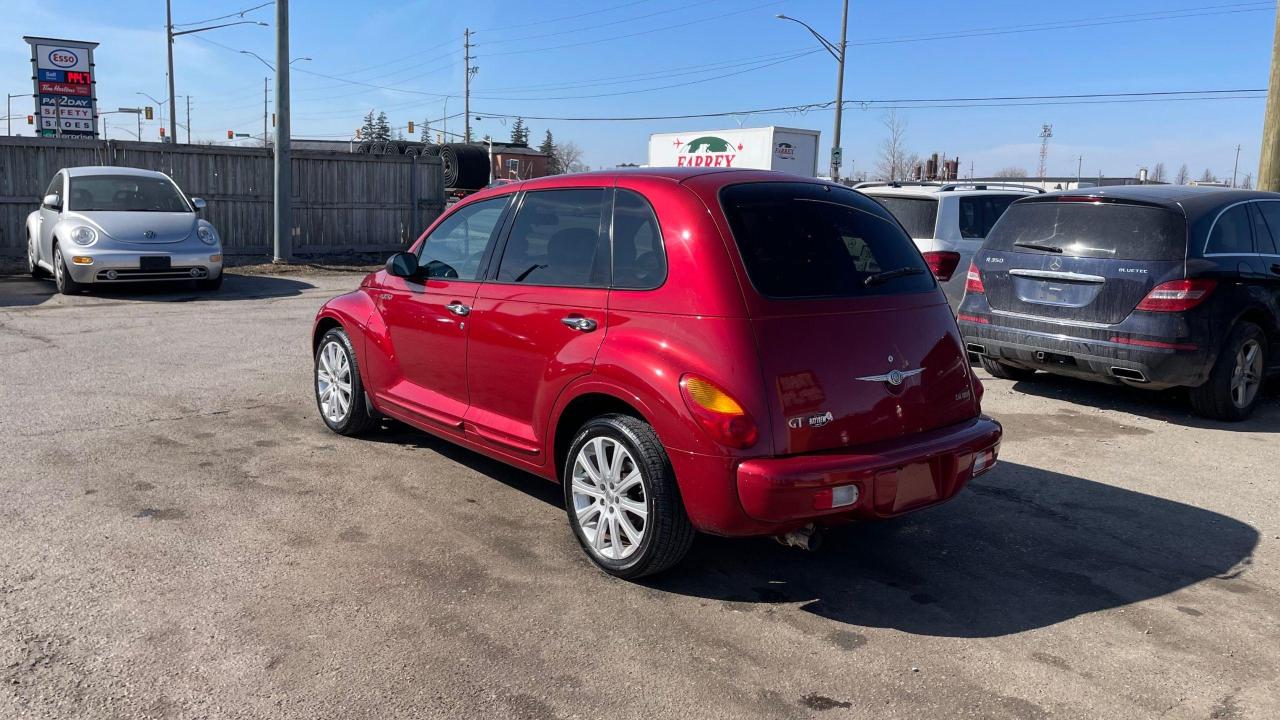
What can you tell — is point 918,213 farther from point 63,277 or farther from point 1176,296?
point 63,277

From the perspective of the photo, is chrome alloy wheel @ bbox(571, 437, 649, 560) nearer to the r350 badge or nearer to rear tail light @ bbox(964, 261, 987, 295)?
the r350 badge

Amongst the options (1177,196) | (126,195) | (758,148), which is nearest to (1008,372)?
(1177,196)

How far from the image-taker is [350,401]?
615cm

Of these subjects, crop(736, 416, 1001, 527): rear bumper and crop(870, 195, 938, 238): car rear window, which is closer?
crop(736, 416, 1001, 527): rear bumper

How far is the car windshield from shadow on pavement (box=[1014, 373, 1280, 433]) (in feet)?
36.4

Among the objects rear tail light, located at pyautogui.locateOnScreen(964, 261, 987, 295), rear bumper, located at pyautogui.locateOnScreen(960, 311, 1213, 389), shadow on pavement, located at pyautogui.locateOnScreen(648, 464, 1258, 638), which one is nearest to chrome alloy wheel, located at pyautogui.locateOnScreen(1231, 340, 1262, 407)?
rear bumper, located at pyautogui.locateOnScreen(960, 311, 1213, 389)

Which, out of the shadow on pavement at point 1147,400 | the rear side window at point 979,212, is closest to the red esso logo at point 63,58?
the rear side window at point 979,212

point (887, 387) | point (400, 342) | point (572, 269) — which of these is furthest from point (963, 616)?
point (400, 342)

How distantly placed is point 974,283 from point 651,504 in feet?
16.9

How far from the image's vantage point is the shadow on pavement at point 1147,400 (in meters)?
7.45

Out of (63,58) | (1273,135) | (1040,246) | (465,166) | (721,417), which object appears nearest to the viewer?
(721,417)

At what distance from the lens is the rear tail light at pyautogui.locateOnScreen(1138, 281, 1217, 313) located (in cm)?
698

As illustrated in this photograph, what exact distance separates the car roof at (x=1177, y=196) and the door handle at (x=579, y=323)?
4.95 meters

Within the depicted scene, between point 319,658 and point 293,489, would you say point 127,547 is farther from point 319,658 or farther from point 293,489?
point 319,658
